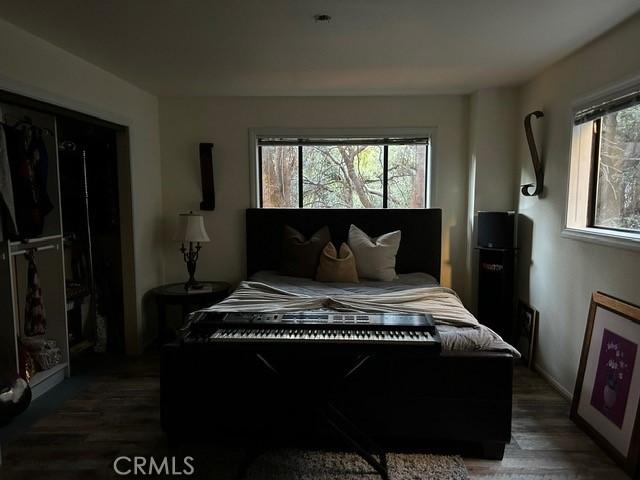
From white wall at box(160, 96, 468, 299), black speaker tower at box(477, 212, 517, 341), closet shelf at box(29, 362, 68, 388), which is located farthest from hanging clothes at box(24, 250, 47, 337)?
black speaker tower at box(477, 212, 517, 341)

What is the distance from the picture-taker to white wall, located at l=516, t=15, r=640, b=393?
7.79 ft

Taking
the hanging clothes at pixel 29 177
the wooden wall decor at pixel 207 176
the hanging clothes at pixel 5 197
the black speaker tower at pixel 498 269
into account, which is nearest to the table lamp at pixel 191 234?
→ the wooden wall decor at pixel 207 176

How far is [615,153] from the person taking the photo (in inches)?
103

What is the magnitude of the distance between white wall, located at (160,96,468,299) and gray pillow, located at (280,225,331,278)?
1.84 ft

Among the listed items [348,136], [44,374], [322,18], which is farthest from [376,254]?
[44,374]

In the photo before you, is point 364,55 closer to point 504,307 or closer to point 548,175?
point 548,175

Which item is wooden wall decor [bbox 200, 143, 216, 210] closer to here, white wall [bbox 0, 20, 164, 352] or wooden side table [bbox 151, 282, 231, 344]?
white wall [bbox 0, 20, 164, 352]

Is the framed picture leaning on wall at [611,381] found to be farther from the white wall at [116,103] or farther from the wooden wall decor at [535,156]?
the white wall at [116,103]

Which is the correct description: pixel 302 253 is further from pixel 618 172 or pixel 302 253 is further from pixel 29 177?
pixel 618 172

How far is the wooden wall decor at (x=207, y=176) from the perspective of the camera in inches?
161

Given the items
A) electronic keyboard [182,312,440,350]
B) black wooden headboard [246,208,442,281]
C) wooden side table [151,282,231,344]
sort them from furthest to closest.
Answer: black wooden headboard [246,208,442,281] < wooden side table [151,282,231,344] < electronic keyboard [182,312,440,350]

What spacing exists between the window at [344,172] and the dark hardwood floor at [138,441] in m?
1.98

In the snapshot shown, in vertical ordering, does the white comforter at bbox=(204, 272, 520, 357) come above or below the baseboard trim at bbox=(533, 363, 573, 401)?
above

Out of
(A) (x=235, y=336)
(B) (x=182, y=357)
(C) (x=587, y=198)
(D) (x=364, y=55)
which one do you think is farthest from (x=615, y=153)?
(B) (x=182, y=357)
